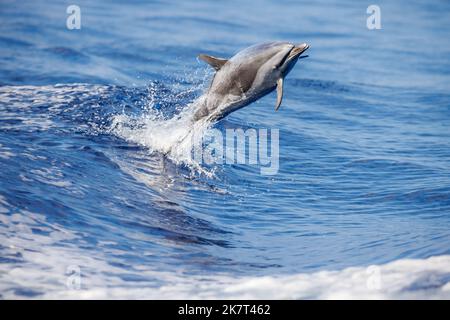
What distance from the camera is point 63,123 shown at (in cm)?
1123

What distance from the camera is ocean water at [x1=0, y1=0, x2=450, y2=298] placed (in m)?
7.11

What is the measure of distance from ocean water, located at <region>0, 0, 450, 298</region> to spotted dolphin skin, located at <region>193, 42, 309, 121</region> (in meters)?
1.35

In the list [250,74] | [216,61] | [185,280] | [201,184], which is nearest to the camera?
[185,280]

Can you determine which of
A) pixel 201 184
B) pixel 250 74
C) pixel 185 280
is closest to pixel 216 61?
pixel 250 74

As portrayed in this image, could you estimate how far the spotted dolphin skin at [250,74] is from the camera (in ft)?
29.1

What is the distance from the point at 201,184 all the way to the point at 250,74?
187 centimetres

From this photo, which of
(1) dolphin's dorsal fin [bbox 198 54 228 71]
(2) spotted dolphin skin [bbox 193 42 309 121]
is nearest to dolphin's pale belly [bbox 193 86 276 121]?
(2) spotted dolphin skin [bbox 193 42 309 121]

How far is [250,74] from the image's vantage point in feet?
29.7

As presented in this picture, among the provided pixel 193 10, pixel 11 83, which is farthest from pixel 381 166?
pixel 193 10

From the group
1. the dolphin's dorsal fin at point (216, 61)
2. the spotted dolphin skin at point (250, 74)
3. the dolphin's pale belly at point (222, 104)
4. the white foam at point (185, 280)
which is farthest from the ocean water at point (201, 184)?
the dolphin's dorsal fin at point (216, 61)

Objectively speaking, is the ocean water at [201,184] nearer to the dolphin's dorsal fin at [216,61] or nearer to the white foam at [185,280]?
the white foam at [185,280]

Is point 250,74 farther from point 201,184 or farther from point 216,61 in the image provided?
point 201,184

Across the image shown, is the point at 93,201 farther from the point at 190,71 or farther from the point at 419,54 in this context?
the point at 419,54

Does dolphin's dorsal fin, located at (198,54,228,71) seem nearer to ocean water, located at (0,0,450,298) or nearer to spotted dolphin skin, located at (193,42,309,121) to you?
spotted dolphin skin, located at (193,42,309,121)
